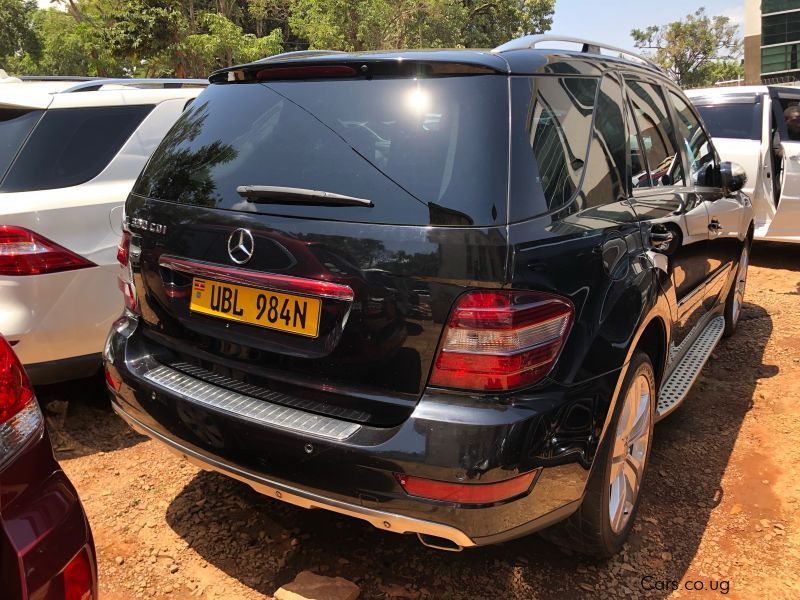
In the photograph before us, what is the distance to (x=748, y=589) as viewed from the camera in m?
2.36

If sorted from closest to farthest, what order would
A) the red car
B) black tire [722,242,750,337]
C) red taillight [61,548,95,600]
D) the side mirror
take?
the red car, red taillight [61,548,95,600], the side mirror, black tire [722,242,750,337]

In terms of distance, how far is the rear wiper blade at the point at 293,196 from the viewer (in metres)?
1.92

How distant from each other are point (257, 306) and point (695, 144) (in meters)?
2.88

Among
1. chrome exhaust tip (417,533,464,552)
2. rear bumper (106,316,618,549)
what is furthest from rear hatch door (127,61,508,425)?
chrome exhaust tip (417,533,464,552)

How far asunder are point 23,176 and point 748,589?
11.8ft

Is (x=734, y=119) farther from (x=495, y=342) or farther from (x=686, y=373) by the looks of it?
(x=495, y=342)

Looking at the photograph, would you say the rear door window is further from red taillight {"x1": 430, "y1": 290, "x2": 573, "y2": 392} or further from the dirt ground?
the dirt ground

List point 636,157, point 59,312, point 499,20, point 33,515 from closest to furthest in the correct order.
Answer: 1. point 33,515
2. point 636,157
3. point 59,312
4. point 499,20

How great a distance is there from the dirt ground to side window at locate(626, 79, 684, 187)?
4.51ft

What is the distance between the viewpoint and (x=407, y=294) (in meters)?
1.81

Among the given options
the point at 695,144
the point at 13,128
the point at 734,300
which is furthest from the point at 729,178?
the point at 13,128

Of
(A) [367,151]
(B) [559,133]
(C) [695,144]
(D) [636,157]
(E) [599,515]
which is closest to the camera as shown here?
(A) [367,151]

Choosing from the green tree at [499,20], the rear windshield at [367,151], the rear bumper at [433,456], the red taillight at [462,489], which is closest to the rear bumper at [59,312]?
the rear windshield at [367,151]

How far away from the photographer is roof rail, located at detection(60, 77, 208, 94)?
3.65 metres
